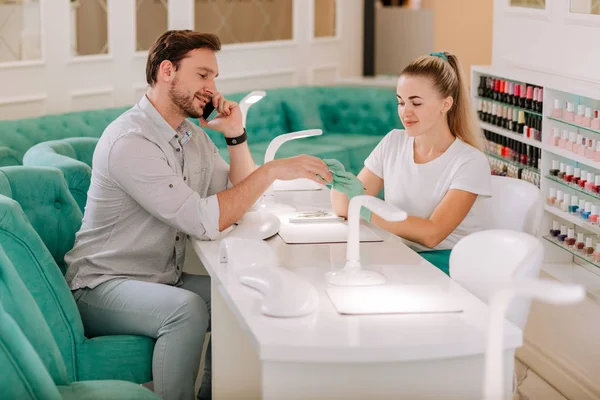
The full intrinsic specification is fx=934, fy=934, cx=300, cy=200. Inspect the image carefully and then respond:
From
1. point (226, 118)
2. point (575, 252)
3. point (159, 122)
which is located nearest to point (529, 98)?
point (575, 252)

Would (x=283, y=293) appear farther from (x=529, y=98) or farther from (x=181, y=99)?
(x=529, y=98)

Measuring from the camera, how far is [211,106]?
3277mm

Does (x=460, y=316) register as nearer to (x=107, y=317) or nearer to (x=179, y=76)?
(x=107, y=317)

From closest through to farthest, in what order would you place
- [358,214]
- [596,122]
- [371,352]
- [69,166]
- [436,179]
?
[371,352] < [358,214] < [436,179] < [69,166] < [596,122]

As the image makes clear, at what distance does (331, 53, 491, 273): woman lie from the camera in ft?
9.86

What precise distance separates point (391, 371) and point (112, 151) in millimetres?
1205

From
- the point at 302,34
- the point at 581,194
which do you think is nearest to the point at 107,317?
the point at 581,194

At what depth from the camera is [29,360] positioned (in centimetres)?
199

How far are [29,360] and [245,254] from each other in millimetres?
668

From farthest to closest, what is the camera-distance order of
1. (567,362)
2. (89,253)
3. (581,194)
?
1. (581,194)
2. (567,362)
3. (89,253)

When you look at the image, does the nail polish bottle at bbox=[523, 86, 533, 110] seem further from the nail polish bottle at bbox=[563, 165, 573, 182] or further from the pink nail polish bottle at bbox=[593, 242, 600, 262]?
the pink nail polish bottle at bbox=[593, 242, 600, 262]

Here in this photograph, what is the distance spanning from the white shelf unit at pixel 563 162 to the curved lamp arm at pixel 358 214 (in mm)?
2615

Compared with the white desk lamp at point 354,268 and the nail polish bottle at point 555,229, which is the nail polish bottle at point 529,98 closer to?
the nail polish bottle at point 555,229

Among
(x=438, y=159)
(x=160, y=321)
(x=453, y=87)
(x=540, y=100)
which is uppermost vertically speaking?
(x=453, y=87)
